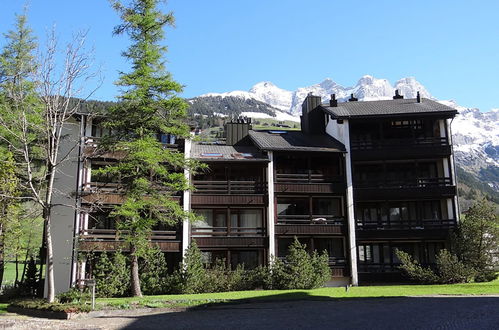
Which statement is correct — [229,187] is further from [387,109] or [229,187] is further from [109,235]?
[387,109]

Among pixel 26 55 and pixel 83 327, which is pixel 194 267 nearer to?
pixel 83 327

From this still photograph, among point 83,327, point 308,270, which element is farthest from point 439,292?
point 83,327

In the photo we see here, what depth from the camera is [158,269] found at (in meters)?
30.0

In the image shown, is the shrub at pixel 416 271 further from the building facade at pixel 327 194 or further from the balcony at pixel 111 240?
the balcony at pixel 111 240

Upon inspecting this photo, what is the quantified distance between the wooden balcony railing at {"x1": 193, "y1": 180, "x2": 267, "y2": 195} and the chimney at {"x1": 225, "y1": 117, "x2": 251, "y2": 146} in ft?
20.2

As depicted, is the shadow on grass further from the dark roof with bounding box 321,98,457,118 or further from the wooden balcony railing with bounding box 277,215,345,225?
the dark roof with bounding box 321,98,457,118

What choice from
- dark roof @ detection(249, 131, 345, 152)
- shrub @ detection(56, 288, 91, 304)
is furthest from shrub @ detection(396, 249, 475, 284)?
shrub @ detection(56, 288, 91, 304)

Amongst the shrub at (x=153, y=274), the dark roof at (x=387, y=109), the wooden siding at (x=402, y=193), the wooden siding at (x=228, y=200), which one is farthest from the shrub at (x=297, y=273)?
the dark roof at (x=387, y=109)

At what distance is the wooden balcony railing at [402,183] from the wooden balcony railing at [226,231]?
8382 millimetres

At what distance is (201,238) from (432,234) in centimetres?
1672

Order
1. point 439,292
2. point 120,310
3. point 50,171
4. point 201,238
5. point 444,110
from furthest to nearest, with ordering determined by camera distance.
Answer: point 444,110, point 201,238, point 439,292, point 50,171, point 120,310

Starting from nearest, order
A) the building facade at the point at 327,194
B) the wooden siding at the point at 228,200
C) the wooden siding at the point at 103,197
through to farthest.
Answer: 1. the wooden siding at the point at 103,197
2. the building facade at the point at 327,194
3. the wooden siding at the point at 228,200

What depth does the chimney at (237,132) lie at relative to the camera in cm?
4094

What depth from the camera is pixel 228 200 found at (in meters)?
34.8
